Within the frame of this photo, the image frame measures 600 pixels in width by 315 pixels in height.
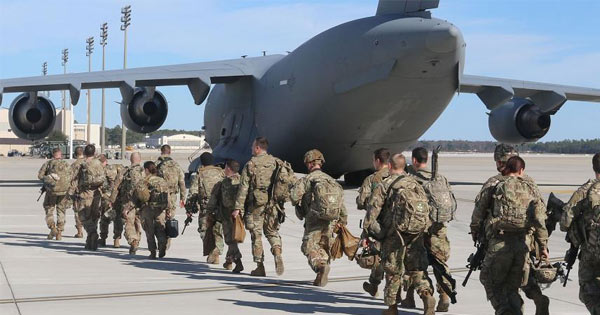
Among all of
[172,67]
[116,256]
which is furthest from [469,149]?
[116,256]

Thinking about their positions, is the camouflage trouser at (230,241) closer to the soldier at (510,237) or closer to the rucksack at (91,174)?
the rucksack at (91,174)

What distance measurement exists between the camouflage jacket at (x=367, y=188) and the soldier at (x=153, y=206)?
339 cm

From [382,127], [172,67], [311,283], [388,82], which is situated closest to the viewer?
[311,283]

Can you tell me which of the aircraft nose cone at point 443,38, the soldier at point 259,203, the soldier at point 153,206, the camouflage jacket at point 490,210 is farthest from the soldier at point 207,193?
the aircraft nose cone at point 443,38

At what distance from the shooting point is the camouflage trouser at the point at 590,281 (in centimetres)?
603

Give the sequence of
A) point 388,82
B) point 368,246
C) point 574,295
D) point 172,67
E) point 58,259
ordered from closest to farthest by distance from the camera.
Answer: point 368,246
point 574,295
point 58,259
point 388,82
point 172,67

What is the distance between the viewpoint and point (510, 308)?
6496 millimetres

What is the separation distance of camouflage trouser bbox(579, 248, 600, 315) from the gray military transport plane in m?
11.7

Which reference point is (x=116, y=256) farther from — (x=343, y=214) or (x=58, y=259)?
(x=343, y=214)

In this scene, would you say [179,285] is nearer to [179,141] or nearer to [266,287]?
[266,287]

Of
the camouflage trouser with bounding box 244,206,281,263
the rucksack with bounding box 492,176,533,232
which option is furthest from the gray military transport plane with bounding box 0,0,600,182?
the rucksack with bounding box 492,176,533,232

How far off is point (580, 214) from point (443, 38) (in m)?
11.5

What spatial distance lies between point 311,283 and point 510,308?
279cm

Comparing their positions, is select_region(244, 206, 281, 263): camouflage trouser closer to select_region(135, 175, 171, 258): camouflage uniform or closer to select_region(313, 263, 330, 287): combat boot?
select_region(313, 263, 330, 287): combat boot
